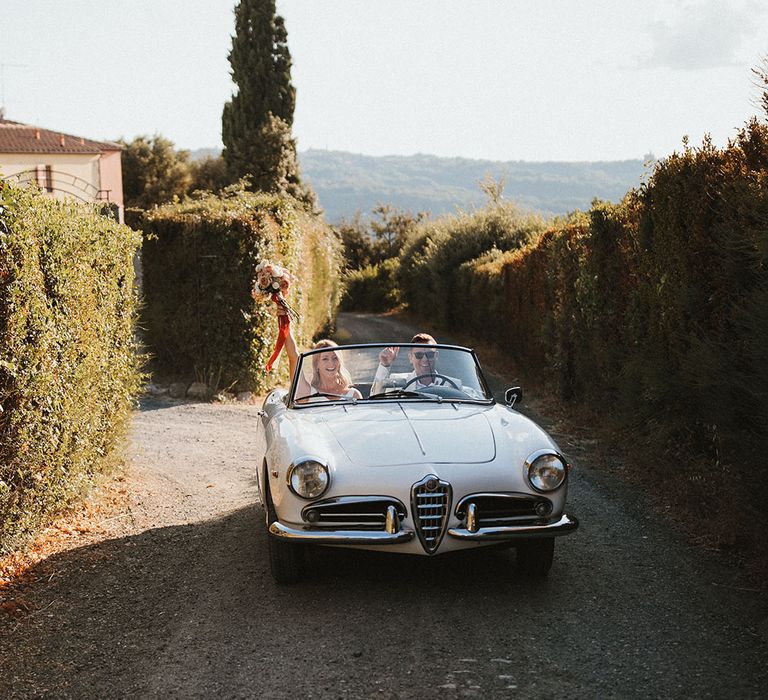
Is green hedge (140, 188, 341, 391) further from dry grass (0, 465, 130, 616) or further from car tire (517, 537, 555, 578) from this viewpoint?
car tire (517, 537, 555, 578)

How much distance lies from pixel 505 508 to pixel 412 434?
2.56 feet

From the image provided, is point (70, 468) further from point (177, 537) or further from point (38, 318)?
point (38, 318)

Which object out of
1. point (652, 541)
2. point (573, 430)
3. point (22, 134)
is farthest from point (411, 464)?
point (22, 134)

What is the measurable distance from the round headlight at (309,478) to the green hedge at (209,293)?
948 cm

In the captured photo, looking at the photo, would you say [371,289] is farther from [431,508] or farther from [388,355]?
[431,508]

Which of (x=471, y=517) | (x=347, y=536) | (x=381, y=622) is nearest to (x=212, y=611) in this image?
(x=347, y=536)

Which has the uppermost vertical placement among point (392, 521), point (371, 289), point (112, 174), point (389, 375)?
point (112, 174)

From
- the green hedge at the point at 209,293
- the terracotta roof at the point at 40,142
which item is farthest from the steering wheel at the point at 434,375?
the terracotta roof at the point at 40,142

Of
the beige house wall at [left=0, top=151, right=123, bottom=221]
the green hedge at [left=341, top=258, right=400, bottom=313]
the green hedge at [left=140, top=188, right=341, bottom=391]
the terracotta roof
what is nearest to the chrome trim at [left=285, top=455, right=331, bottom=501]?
the green hedge at [left=140, top=188, right=341, bottom=391]

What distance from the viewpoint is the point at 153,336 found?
15.3m

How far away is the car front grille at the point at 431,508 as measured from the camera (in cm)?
529

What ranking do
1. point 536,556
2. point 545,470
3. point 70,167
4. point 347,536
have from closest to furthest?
point 347,536 → point 545,470 → point 536,556 → point 70,167

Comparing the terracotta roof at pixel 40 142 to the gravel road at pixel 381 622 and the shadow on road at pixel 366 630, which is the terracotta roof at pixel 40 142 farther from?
the shadow on road at pixel 366 630

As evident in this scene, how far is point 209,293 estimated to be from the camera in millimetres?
14750
